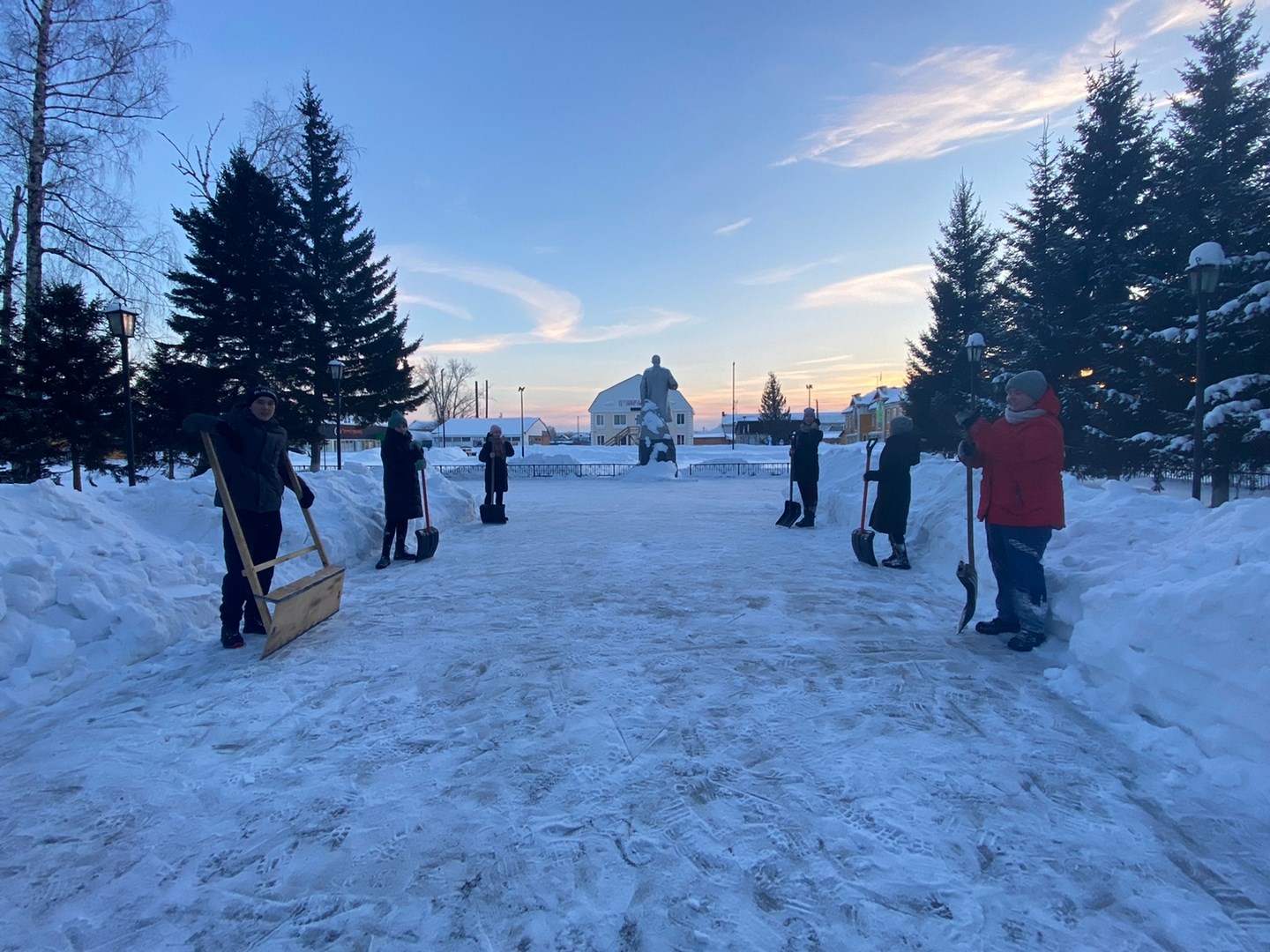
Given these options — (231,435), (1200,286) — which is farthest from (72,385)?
(1200,286)

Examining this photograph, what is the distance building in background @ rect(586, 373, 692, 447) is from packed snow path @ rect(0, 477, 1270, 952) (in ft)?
204

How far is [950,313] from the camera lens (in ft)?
78.0

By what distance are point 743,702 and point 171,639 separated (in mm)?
4077

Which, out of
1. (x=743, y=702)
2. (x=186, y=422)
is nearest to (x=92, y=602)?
(x=186, y=422)

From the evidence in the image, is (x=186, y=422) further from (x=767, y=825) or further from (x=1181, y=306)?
(x=1181, y=306)

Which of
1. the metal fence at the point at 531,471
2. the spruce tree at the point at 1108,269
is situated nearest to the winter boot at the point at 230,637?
the spruce tree at the point at 1108,269

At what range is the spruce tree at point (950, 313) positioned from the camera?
22812 mm

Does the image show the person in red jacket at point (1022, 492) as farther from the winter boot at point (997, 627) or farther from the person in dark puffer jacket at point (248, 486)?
the person in dark puffer jacket at point (248, 486)

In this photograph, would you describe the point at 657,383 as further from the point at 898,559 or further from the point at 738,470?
the point at 898,559

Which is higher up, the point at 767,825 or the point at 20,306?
the point at 20,306

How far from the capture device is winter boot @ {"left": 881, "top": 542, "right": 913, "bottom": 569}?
22.7ft

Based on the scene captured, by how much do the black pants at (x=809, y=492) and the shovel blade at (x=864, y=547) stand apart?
9.43 feet

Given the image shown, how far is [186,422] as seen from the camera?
375cm

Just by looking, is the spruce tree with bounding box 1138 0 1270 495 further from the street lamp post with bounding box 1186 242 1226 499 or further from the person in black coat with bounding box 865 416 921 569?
the person in black coat with bounding box 865 416 921 569
